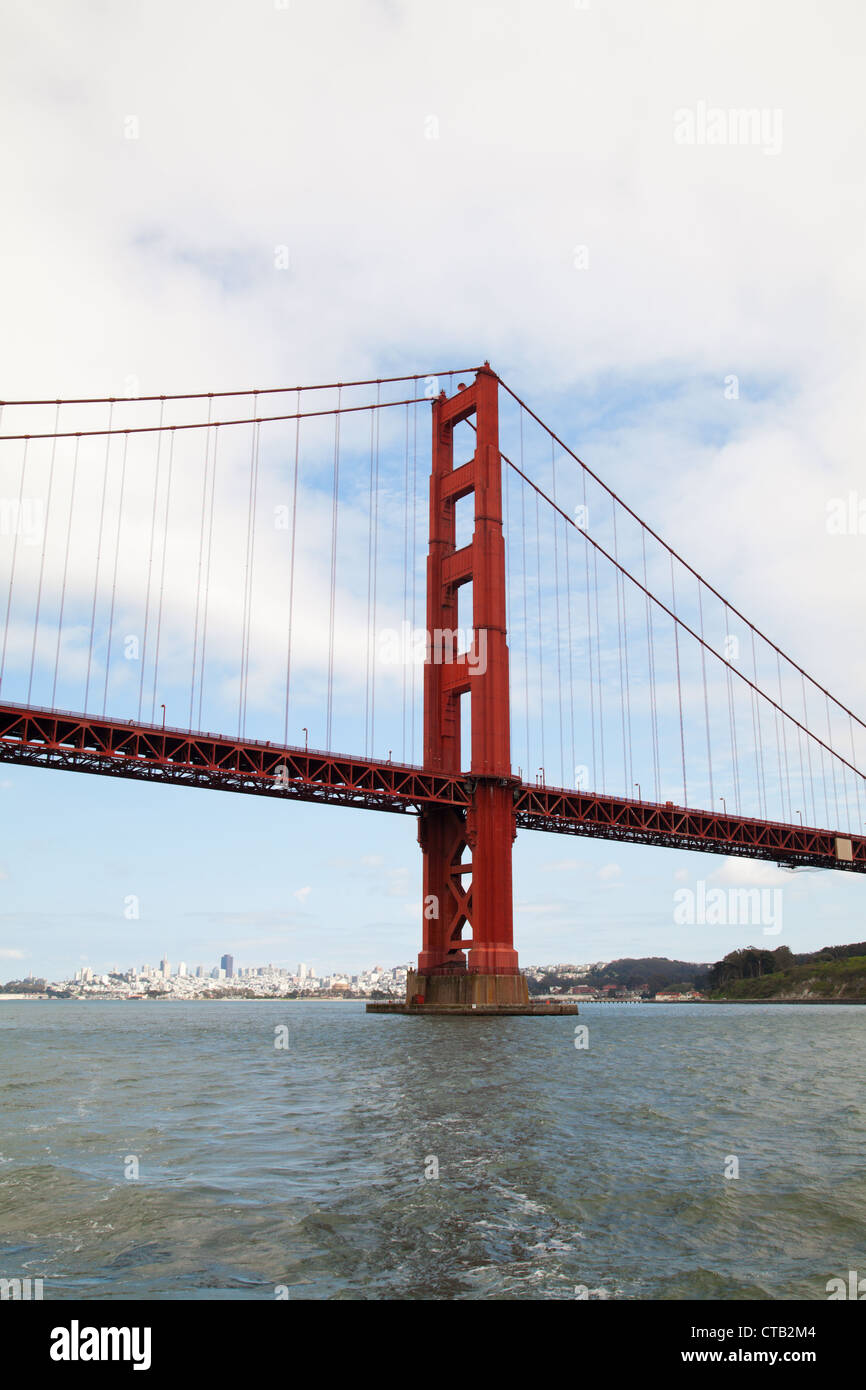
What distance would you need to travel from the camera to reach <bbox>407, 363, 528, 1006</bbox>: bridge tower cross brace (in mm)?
56781

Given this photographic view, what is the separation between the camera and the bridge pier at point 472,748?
56.7 meters

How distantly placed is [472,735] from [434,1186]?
48399mm

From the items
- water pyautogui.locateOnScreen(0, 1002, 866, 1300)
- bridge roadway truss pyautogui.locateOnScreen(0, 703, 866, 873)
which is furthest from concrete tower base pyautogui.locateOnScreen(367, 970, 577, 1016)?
water pyautogui.locateOnScreen(0, 1002, 866, 1300)

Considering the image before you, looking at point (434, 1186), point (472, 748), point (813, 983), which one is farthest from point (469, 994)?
point (813, 983)

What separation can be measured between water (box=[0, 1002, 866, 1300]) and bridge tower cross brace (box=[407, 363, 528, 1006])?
100 feet

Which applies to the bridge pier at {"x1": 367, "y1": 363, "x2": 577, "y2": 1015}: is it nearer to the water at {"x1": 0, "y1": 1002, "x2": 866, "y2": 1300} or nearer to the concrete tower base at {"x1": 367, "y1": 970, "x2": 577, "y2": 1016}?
the concrete tower base at {"x1": 367, "y1": 970, "x2": 577, "y2": 1016}

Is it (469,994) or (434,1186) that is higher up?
(469,994)

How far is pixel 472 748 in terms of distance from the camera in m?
59.7

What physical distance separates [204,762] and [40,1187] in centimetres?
4779

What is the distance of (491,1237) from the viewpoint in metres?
9.77

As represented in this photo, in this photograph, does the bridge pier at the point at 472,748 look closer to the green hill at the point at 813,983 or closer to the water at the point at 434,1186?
the water at the point at 434,1186

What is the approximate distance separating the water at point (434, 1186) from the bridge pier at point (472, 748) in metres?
30.6

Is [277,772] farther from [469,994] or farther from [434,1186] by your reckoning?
[434,1186]
